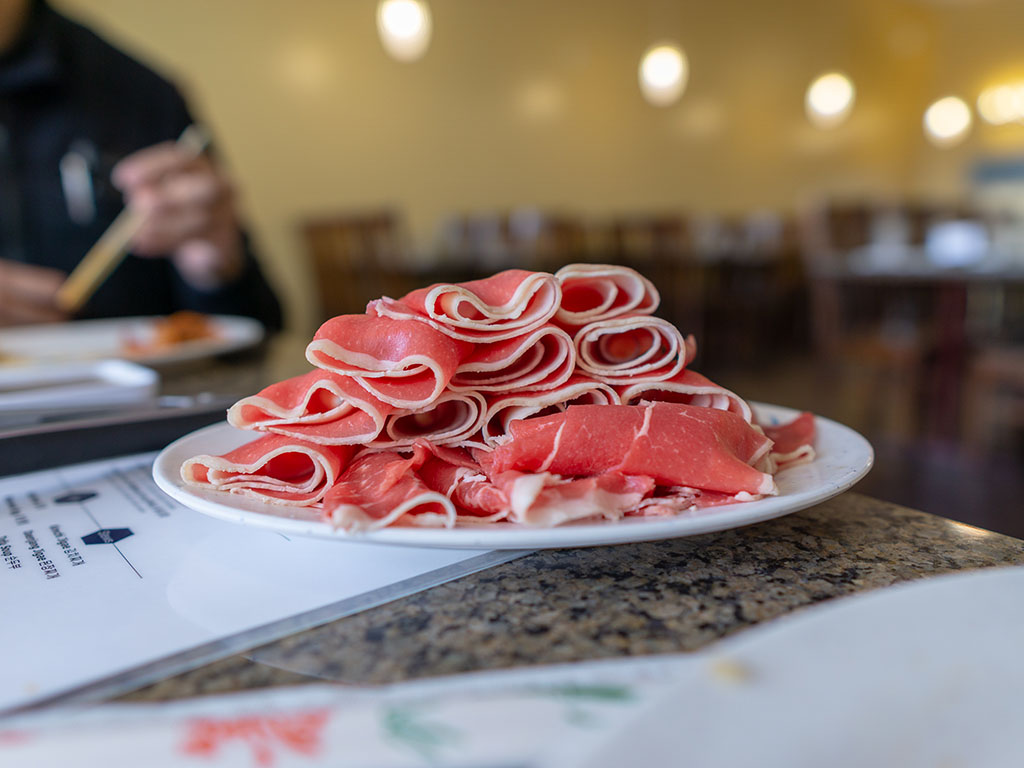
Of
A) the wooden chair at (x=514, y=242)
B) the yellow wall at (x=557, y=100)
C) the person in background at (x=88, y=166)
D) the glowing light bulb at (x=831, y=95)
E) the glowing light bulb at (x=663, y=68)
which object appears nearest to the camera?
the person in background at (x=88, y=166)

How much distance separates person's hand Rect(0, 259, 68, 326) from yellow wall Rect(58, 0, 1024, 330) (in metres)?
2.43

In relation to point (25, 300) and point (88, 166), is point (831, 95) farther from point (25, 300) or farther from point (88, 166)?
point (25, 300)

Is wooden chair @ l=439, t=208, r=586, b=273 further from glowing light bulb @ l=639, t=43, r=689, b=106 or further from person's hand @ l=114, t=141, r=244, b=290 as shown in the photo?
person's hand @ l=114, t=141, r=244, b=290

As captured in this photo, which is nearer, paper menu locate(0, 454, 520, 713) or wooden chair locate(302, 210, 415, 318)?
paper menu locate(0, 454, 520, 713)

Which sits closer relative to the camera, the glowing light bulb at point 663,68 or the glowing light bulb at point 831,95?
the glowing light bulb at point 663,68

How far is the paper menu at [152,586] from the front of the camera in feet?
1.19

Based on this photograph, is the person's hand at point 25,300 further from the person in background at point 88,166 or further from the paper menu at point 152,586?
the paper menu at point 152,586

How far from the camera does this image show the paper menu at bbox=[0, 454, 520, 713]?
0.36 m

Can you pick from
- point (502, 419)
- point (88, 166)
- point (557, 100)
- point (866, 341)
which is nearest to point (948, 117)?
point (557, 100)

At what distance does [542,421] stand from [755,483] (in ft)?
0.45

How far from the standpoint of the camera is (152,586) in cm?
44

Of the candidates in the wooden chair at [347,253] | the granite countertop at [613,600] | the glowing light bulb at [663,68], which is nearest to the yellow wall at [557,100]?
the wooden chair at [347,253]

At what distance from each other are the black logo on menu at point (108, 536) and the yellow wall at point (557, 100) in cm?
379

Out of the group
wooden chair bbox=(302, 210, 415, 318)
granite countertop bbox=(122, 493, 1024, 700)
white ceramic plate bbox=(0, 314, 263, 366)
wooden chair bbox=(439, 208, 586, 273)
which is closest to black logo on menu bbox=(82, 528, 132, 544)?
granite countertop bbox=(122, 493, 1024, 700)
